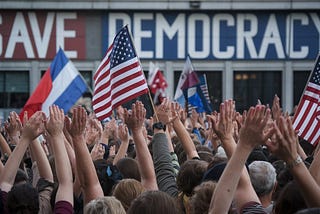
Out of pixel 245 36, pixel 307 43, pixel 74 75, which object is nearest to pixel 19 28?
pixel 245 36

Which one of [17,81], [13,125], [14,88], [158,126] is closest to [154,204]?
[158,126]

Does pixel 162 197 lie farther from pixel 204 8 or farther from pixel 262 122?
pixel 204 8

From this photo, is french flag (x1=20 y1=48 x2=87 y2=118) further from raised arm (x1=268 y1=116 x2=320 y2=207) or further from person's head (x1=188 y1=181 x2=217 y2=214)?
raised arm (x1=268 y1=116 x2=320 y2=207)

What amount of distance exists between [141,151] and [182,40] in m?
30.1

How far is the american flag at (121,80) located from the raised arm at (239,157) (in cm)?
497

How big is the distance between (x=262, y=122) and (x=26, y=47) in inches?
1269

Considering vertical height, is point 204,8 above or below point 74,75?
above

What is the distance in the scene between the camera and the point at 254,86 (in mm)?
36281

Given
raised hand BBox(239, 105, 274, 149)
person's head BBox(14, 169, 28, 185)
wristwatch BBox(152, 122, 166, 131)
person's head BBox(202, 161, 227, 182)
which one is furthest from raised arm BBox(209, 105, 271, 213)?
wristwatch BBox(152, 122, 166, 131)

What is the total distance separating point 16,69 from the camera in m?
35.9

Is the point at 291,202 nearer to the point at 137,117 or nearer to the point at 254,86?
the point at 137,117

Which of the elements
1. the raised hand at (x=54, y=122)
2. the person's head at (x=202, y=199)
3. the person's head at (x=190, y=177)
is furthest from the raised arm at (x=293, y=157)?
the raised hand at (x=54, y=122)

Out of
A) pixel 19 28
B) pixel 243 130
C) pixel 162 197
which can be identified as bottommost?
pixel 162 197

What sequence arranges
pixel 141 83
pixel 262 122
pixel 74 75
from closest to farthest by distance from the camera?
1. pixel 262 122
2. pixel 141 83
3. pixel 74 75
